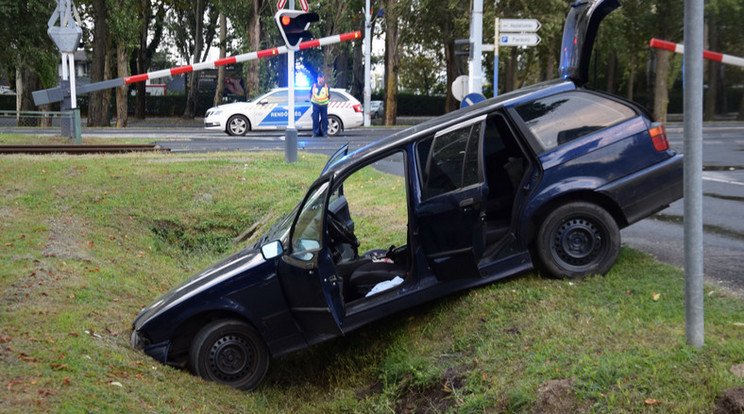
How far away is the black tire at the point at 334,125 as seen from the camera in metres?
25.4

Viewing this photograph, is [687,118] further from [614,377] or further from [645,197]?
[645,197]

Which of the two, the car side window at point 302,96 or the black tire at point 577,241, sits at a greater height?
the car side window at point 302,96

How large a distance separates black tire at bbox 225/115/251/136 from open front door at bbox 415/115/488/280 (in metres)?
20.0

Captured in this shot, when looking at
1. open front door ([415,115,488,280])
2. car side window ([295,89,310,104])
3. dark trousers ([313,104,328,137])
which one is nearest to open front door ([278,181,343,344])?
open front door ([415,115,488,280])

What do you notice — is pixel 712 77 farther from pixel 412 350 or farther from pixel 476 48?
pixel 412 350

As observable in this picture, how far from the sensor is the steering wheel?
6.97m

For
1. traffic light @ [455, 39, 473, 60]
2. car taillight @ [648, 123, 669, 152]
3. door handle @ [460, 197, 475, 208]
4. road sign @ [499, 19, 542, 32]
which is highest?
road sign @ [499, 19, 542, 32]

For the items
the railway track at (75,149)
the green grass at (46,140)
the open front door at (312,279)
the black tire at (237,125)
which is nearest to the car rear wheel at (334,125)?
the black tire at (237,125)

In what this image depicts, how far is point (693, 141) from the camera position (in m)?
4.70

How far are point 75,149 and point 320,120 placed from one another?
8303 millimetres

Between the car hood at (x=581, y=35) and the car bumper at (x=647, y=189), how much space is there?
102cm

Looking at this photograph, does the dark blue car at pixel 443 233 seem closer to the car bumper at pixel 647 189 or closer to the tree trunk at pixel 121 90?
the car bumper at pixel 647 189

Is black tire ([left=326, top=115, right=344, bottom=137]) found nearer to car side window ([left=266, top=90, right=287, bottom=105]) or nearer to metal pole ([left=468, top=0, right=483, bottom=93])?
car side window ([left=266, top=90, right=287, bottom=105])

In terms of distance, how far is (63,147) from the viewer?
1803cm
